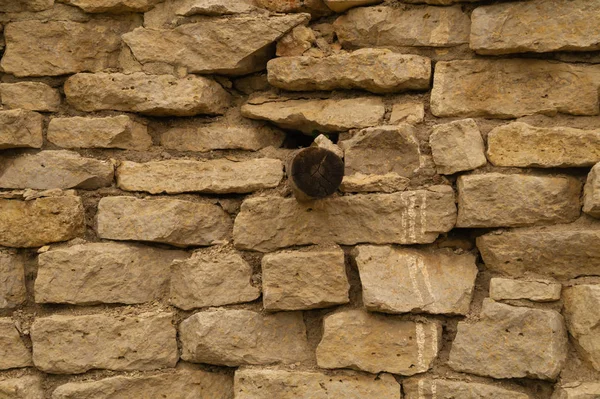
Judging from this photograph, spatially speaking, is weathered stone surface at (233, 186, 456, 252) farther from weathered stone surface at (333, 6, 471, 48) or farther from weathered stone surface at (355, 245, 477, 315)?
weathered stone surface at (333, 6, 471, 48)

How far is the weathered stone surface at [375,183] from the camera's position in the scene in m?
2.68

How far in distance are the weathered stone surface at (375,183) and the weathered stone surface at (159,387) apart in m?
0.91

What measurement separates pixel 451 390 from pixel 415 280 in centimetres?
42

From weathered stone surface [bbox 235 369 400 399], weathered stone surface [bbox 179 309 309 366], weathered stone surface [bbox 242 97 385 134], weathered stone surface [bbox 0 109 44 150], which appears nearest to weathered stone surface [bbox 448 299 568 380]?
weathered stone surface [bbox 235 369 400 399]

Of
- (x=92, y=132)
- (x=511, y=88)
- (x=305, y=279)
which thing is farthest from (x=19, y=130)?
(x=511, y=88)

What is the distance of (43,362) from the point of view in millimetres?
2756

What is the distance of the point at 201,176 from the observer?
9.27ft

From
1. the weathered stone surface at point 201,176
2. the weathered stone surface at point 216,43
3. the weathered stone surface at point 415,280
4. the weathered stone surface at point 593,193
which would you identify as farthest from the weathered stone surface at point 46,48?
the weathered stone surface at point 593,193

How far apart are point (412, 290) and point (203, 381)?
91cm

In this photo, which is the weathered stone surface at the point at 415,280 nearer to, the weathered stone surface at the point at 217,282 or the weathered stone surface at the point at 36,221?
the weathered stone surface at the point at 217,282

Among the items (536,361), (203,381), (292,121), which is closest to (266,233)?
(292,121)

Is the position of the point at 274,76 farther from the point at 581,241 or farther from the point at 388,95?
the point at 581,241

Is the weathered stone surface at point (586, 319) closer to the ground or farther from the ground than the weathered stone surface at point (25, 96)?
closer to the ground

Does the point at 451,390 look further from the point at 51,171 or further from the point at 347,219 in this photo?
the point at 51,171
